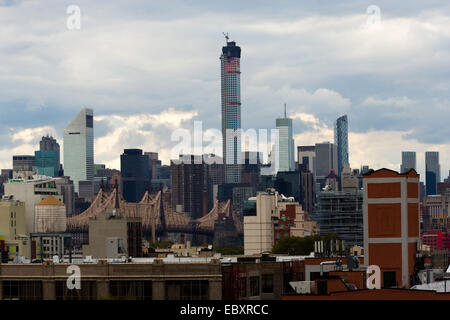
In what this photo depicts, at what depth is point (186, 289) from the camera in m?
56.8

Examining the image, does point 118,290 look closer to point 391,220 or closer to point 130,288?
point 130,288

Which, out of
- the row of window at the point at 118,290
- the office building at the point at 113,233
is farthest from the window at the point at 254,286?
the office building at the point at 113,233

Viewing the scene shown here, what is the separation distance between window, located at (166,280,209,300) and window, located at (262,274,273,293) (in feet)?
23.7

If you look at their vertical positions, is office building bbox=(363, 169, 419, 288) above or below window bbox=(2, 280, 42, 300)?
above

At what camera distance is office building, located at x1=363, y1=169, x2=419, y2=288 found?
58.4 m

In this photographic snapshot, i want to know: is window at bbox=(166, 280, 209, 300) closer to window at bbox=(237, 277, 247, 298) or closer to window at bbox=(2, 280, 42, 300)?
window at bbox=(237, 277, 247, 298)

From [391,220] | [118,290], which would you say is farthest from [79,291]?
[391,220]

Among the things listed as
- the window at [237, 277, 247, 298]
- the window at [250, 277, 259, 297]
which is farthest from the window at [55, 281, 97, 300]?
the window at [250, 277, 259, 297]

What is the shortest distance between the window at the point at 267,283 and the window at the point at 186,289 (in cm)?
723

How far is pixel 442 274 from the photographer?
52.0m

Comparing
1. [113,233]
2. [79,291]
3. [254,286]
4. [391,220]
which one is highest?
[391,220]

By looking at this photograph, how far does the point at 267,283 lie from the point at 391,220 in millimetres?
7472
